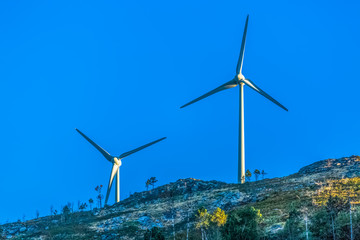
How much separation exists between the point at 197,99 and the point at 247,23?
27.2 metres

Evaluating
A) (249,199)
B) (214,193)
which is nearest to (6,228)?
(214,193)

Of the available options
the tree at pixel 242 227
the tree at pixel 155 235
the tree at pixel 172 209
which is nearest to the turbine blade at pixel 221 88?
the tree at pixel 172 209

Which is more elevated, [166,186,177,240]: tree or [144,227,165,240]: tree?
[166,186,177,240]: tree

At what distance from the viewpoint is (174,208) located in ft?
488

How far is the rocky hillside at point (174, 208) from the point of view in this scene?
418ft

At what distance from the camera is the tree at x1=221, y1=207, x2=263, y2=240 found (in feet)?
263

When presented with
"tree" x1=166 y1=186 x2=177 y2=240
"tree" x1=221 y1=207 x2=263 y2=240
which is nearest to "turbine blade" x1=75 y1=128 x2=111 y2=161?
"tree" x1=166 y1=186 x2=177 y2=240

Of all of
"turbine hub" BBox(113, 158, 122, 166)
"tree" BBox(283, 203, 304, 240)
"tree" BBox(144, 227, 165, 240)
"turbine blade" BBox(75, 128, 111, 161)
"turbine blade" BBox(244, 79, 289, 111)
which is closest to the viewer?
"tree" BBox(283, 203, 304, 240)

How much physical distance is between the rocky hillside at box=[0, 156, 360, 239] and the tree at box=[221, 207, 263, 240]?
19.9m

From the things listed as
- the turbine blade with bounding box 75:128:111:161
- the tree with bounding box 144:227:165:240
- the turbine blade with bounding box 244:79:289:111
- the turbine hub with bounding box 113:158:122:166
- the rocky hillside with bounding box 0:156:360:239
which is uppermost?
the turbine blade with bounding box 244:79:289:111

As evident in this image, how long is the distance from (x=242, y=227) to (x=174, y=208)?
69.7 m

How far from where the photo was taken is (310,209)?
9300 centimetres

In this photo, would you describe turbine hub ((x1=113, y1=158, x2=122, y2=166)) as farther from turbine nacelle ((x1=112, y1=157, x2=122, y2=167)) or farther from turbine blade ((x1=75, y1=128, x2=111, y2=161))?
turbine blade ((x1=75, y1=128, x2=111, y2=161))

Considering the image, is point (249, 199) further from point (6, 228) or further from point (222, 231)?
point (6, 228)
